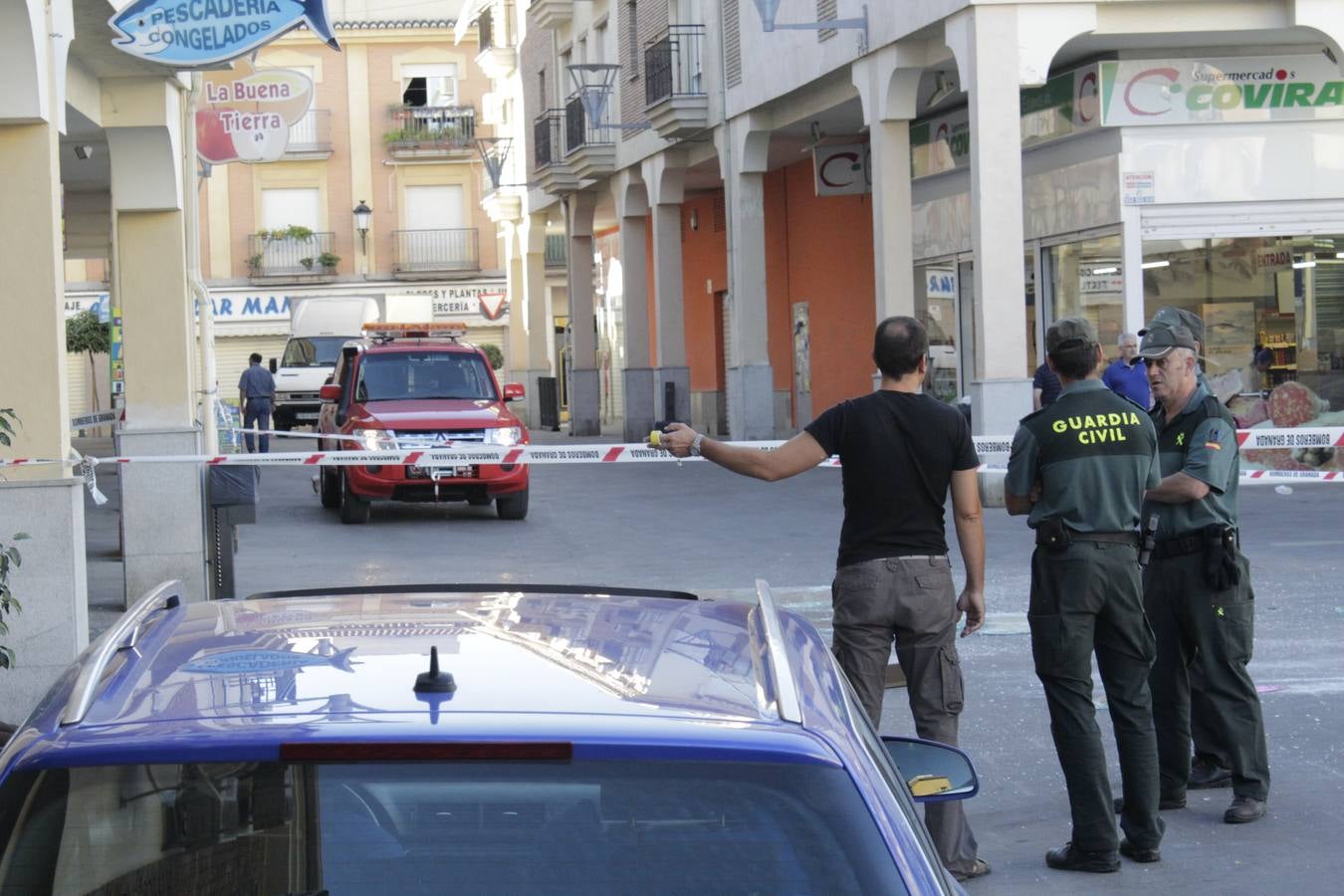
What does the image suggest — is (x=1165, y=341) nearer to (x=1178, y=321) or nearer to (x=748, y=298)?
(x=1178, y=321)

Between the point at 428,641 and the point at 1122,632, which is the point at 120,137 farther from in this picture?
the point at 428,641

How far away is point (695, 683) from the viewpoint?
9.09ft

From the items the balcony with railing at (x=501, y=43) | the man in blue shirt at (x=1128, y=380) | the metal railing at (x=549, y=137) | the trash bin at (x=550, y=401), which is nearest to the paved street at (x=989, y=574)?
the man in blue shirt at (x=1128, y=380)

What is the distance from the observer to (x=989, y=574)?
14.2 meters

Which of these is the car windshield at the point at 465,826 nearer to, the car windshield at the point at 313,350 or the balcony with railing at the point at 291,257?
the car windshield at the point at 313,350

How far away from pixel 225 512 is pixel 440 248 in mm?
43453

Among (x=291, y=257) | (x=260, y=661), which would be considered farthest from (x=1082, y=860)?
(x=291, y=257)

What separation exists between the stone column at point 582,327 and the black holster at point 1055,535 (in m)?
32.6

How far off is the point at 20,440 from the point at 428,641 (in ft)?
23.3

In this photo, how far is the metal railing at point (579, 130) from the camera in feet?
114

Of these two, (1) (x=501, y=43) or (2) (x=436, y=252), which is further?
(2) (x=436, y=252)

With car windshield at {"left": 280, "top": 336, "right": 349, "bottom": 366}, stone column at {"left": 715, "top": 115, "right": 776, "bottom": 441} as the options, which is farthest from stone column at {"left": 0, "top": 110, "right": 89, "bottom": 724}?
car windshield at {"left": 280, "top": 336, "right": 349, "bottom": 366}

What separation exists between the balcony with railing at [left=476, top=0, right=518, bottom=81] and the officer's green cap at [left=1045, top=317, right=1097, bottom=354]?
4245 centimetres

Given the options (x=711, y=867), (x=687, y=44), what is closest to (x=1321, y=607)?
(x=711, y=867)
